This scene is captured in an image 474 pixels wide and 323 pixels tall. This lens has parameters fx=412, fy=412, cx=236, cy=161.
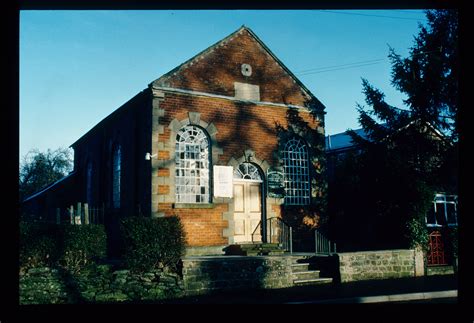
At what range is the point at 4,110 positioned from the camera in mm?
3518

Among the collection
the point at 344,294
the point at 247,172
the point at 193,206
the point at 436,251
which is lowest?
the point at 344,294

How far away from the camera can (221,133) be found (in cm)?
1498

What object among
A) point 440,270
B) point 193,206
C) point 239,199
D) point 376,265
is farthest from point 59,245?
point 440,270

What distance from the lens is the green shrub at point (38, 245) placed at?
9695 millimetres

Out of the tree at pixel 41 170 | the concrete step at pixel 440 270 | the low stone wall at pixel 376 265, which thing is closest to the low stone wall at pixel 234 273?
the low stone wall at pixel 376 265

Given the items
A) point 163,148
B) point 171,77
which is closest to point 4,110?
point 163,148

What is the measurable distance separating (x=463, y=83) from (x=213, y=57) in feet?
40.1

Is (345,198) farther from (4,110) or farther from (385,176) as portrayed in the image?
(4,110)

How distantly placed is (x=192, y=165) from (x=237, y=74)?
13.3 feet

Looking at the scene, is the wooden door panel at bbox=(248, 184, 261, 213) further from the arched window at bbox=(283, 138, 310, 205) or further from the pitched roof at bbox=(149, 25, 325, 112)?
the pitched roof at bbox=(149, 25, 325, 112)

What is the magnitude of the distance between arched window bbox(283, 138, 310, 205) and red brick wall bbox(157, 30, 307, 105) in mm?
1861

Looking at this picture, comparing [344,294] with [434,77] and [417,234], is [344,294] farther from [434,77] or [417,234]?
[434,77]

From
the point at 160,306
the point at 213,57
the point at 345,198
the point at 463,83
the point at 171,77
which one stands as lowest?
the point at 160,306

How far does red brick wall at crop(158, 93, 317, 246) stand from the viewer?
13773 mm
